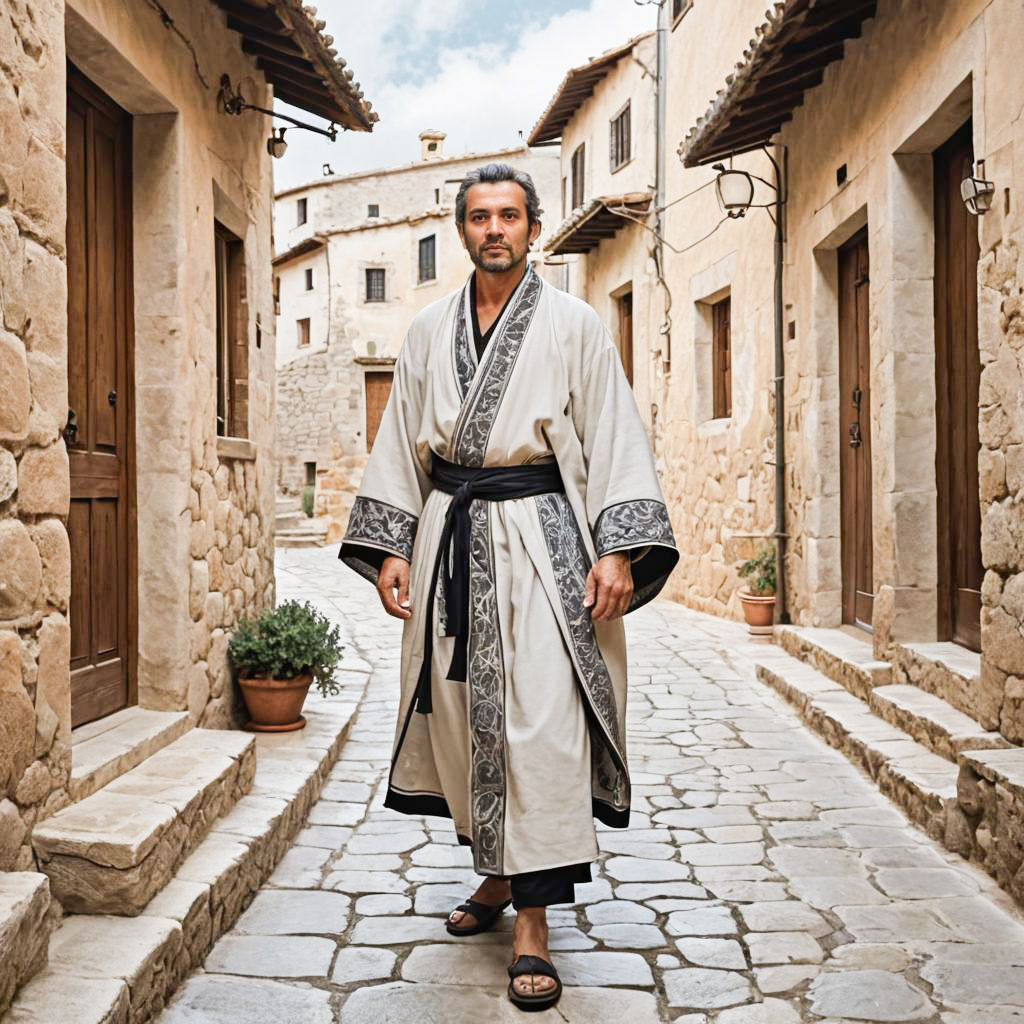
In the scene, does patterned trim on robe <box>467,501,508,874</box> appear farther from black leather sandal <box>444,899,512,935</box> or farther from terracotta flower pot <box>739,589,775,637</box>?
terracotta flower pot <box>739,589,775,637</box>

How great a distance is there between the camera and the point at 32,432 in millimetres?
2932

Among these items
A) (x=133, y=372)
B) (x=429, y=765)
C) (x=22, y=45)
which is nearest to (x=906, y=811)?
(x=429, y=765)

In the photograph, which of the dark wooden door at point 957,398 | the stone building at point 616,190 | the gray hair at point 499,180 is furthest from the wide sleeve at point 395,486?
the stone building at point 616,190

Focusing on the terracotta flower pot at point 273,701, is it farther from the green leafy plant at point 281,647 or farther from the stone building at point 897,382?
the stone building at point 897,382

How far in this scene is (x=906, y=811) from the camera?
4441 mm

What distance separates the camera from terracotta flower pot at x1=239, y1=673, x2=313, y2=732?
5215 millimetres

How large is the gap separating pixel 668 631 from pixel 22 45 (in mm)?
7480

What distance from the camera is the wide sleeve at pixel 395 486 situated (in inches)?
128

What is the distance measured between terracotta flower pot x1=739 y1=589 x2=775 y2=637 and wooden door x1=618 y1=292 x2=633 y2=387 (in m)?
6.34

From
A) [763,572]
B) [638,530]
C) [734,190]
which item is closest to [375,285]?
[734,190]

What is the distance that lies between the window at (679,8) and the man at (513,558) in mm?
10239

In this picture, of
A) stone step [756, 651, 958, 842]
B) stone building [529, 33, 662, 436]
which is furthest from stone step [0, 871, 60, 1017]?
stone building [529, 33, 662, 436]

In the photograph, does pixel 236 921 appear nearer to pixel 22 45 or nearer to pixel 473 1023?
pixel 473 1023

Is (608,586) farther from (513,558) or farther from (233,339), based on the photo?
(233,339)
